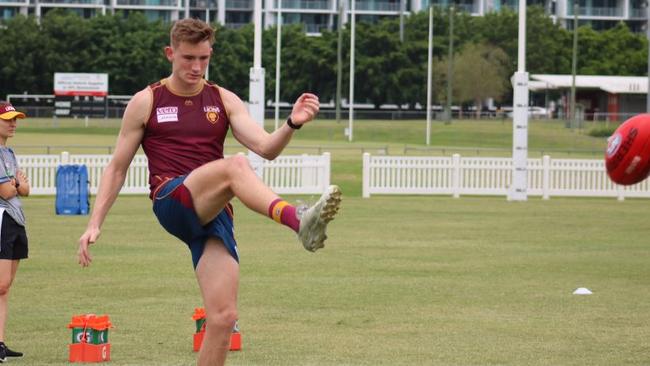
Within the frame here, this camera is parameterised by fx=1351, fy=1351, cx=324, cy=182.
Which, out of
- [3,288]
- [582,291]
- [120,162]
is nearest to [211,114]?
[120,162]

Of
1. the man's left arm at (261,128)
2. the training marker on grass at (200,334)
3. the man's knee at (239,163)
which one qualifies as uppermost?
the man's left arm at (261,128)

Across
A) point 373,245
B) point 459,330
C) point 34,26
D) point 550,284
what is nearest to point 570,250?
point 373,245

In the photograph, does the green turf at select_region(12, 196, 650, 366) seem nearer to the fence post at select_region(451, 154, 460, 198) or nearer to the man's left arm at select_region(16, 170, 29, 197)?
the man's left arm at select_region(16, 170, 29, 197)

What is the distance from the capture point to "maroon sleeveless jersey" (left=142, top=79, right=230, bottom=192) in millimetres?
8438

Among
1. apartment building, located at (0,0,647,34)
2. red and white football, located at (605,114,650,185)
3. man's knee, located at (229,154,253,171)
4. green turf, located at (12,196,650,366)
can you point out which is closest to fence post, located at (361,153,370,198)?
green turf, located at (12,196,650,366)

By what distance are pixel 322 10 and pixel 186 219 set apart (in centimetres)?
11172

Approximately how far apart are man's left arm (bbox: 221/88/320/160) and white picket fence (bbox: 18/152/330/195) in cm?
2441

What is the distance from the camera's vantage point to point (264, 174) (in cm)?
3425

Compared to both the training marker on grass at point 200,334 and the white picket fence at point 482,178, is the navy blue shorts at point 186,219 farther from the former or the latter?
the white picket fence at point 482,178

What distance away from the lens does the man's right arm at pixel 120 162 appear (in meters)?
8.41

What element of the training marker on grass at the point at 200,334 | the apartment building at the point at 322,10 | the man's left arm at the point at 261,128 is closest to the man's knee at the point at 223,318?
the man's left arm at the point at 261,128

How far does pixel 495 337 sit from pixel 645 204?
849 inches

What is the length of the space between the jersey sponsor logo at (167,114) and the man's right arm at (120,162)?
0.07 metres

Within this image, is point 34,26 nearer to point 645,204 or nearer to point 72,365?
point 645,204
